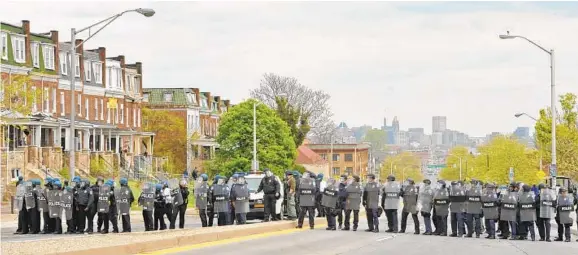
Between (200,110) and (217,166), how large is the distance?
78.3 ft

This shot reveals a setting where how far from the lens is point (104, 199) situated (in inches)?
1258

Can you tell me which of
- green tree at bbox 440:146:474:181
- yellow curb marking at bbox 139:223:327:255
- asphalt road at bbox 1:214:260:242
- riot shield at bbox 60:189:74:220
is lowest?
green tree at bbox 440:146:474:181

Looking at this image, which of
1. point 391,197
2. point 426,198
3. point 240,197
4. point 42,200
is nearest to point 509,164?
point 426,198

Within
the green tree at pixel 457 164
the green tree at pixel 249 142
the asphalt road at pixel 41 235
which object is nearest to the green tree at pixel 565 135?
the green tree at pixel 249 142

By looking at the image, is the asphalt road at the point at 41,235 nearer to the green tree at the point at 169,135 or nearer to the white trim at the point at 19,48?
the white trim at the point at 19,48

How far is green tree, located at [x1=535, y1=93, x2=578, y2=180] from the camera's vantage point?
70125 mm

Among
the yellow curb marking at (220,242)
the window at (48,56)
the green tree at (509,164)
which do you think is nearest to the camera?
the yellow curb marking at (220,242)

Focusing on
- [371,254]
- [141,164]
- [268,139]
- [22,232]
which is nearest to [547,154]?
[268,139]

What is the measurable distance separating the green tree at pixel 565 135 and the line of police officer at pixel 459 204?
37034 mm

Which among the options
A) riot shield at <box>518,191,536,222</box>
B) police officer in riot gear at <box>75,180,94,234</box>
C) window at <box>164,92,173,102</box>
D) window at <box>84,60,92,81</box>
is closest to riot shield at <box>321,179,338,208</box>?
riot shield at <box>518,191,536,222</box>

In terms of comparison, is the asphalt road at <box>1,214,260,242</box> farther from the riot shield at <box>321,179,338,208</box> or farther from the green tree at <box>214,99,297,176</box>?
the green tree at <box>214,99,297,176</box>

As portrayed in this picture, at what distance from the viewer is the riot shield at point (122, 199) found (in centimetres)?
3162

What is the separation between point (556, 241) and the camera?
106ft

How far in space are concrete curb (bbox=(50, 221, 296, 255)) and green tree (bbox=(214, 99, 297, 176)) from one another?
48.6 metres
